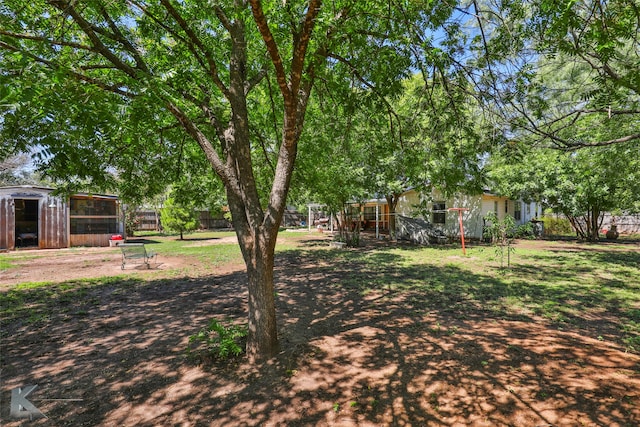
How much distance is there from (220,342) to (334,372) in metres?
1.74

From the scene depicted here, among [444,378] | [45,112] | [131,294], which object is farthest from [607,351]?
[131,294]

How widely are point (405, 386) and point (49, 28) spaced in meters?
6.85

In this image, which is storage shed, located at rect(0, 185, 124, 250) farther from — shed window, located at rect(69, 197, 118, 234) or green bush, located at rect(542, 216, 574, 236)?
green bush, located at rect(542, 216, 574, 236)

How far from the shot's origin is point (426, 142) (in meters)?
5.58

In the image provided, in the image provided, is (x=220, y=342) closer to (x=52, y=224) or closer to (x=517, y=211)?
(x=52, y=224)

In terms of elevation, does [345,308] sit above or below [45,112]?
below

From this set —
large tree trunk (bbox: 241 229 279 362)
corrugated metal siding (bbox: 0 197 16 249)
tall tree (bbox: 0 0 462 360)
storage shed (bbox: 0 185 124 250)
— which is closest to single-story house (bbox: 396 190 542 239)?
tall tree (bbox: 0 0 462 360)

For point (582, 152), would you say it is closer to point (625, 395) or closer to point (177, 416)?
point (625, 395)

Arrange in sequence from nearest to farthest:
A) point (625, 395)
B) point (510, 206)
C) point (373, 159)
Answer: point (625, 395), point (373, 159), point (510, 206)

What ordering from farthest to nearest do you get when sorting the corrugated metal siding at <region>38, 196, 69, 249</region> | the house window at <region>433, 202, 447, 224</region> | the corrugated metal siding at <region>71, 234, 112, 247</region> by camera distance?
the house window at <region>433, 202, 447, 224</region> → the corrugated metal siding at <region>71, 234, 112, 247</region> → the corrugated metal siding at <region>38, 196, 69, 249</region>

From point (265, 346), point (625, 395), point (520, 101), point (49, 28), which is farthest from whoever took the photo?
point (520, 101)

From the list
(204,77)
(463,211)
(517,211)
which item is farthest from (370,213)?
(204,77)

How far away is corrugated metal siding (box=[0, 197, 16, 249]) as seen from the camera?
1523cm

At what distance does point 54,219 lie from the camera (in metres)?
16.8
